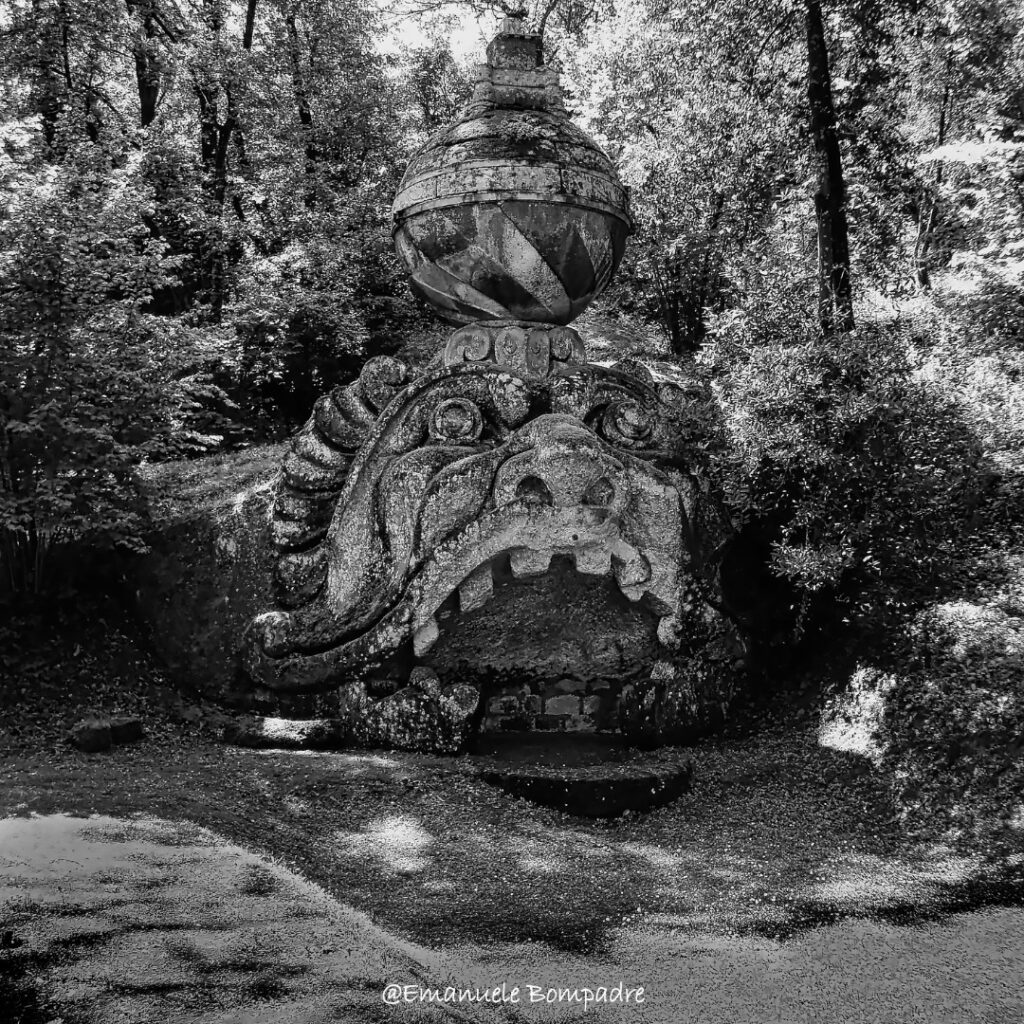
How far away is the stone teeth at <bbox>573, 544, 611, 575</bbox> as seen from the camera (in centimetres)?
466

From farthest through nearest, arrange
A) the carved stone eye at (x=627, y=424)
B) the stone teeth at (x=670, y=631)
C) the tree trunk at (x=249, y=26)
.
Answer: the tree trunk at (x=249, y=26) < the carved stone eye at (x=627, y=424) < the stone teeth at (x=670, y=631)

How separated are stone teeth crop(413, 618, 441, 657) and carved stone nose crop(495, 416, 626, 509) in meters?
0.64

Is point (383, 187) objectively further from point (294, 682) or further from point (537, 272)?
point (294, 682)

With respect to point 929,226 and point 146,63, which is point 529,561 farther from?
point 146,63

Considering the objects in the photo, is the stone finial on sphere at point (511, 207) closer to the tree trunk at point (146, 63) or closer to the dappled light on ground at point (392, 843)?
the dappled light on ground at point (392, 843)

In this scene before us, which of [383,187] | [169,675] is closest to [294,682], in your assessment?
[169,675]

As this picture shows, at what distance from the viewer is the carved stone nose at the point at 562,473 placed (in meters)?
4.53

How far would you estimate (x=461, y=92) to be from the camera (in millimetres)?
19734

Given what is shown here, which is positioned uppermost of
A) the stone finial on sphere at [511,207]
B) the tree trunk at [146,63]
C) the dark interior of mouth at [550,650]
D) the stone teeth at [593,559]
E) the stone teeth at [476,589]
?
the tree trunk at [146,63]

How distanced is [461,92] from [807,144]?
13.7 metres

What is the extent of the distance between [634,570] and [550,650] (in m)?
0.61

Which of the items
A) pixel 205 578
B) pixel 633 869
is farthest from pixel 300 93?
pixel 633 869

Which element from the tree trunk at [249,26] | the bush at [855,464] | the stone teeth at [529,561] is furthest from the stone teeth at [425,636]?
the tree trunk at [249,26]

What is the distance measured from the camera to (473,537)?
4.57 meters
